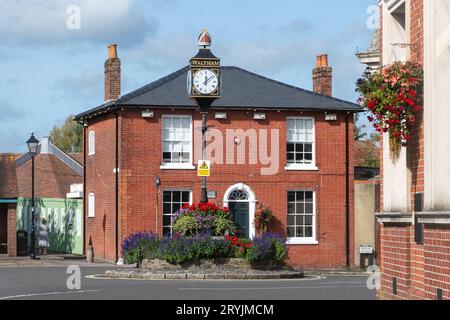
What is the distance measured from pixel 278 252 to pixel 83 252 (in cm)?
1672

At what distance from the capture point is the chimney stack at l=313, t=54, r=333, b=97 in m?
43.7

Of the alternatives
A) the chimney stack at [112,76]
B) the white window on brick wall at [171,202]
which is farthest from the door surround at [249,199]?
the chimney stack at [112,76]

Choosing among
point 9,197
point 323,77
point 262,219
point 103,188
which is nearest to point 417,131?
point 262,219

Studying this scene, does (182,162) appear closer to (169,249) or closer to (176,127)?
(176,127)

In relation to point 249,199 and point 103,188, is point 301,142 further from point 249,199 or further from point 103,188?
point 103,188

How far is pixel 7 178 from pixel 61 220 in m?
8.28

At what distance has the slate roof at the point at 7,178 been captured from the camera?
41719 millimetres

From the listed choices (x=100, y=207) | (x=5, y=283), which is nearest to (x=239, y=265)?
(x=5, y=283)

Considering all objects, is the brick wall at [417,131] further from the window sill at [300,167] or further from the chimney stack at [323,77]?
the chimney stack at [323,77]

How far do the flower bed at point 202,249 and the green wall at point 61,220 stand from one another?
16442mm

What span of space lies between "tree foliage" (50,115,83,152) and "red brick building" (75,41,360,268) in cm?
4933

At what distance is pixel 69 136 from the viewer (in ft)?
297

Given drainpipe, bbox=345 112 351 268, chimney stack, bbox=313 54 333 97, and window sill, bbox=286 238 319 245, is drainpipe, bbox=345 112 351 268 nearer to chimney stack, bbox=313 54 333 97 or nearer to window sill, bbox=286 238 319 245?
window sill, bbox=286 238 319 245

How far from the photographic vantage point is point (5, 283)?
2592 cm
